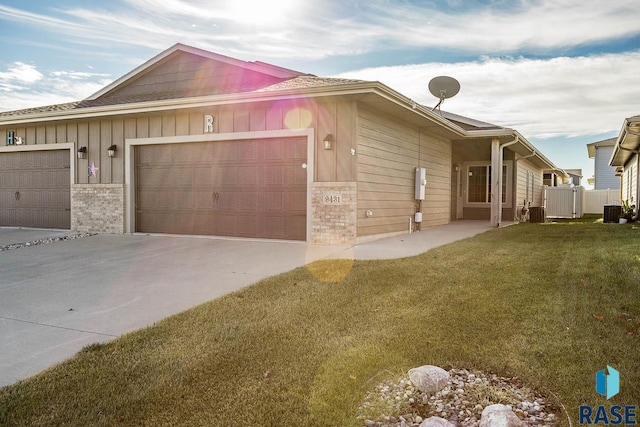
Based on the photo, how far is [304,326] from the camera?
12.3ft

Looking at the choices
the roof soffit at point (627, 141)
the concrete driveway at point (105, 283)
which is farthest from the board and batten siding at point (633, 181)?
the concrete driveway at point (105, 283)

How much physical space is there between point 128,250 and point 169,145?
3.13 metres

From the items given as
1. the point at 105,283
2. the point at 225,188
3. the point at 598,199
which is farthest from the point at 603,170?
the point at 105,283

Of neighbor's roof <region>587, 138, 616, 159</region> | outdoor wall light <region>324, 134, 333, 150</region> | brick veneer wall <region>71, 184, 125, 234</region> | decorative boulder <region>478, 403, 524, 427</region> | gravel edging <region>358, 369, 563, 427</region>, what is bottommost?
gravel edging <region>358, 369, 563, 427</region>

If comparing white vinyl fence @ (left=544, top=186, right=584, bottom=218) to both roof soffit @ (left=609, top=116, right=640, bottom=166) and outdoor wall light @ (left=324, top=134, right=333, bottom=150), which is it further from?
outdoor wall light @ (left=324, top=134, right=333, bottom=150)

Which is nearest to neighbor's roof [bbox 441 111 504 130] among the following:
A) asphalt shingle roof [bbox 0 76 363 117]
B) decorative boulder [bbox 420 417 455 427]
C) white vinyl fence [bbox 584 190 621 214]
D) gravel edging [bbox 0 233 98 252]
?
asphalt shingle roof [bbox 0 76 363 117]

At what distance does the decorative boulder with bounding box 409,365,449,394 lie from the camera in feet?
8.69

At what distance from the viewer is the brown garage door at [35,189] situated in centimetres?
1203

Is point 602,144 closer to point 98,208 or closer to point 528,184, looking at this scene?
point 528,184

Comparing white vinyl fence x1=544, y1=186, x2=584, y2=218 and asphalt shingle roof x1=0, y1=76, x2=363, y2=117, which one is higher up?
asphalt shingle roof x1=0, y1=76, x2=363, y2=117

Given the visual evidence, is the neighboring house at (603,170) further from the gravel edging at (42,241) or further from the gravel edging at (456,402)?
the gravel edging at (456,402)

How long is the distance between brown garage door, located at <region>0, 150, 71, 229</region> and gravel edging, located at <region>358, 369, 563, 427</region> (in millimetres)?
11823

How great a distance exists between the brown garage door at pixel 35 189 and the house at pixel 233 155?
3cm

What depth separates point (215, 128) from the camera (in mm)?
9828
